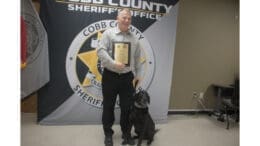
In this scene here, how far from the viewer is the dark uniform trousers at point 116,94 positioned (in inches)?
106

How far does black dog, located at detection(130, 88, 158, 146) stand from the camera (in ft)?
9.15

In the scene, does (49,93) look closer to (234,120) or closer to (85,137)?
(85,137)

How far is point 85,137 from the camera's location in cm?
296

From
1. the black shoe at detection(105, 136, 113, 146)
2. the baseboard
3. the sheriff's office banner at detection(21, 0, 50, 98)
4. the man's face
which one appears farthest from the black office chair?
the sheriff's office banner at detection(21, 0, 50, 98)

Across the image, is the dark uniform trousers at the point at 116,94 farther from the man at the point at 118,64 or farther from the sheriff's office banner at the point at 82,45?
the sheriff's office banner at the point at 82,45

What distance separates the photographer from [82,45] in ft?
10.7

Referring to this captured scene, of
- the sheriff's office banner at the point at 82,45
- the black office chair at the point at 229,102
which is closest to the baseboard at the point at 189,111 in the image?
the black office chair at the point at 229,102

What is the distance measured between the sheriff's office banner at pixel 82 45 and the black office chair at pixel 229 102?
4.25 feet

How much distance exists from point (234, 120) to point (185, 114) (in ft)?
2.45

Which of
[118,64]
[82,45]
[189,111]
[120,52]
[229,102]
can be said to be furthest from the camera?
[189,111]

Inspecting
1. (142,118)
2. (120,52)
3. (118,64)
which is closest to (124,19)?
(120,52)

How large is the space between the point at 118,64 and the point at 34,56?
1222 millimetres

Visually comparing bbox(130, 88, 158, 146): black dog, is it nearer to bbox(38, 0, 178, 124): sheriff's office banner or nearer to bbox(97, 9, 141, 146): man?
bbox(97, 9, 141, 146): man

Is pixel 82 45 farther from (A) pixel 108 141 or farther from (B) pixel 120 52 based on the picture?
(A) pixel 108 141
